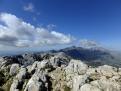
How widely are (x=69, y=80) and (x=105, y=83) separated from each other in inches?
2099

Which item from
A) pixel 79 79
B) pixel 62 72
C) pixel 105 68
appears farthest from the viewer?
pixel 62 72

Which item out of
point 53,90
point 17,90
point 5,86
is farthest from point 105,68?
point 5,86

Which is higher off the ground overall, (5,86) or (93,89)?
(93,89)

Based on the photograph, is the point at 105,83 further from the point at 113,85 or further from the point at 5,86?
the point at 5,86

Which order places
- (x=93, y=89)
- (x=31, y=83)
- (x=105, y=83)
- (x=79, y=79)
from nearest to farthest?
1. (x=93, y=89)
2. (x=105, y=83)
3. (x=79, y=79)
4. (x=31, y=83)

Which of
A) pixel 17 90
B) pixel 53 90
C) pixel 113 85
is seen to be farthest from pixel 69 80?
pixel 113 85

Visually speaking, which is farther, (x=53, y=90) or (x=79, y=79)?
(x=53, y=90)

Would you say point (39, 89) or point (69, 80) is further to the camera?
point (69, 80)

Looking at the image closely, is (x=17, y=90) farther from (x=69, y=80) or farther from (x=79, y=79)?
(x=79, y=79)

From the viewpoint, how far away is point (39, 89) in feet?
450

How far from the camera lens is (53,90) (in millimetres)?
146250

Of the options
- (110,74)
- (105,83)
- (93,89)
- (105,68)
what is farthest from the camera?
(105,68)

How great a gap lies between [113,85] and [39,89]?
56194 mm

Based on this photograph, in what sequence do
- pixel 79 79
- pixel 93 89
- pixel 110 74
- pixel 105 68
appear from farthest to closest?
pixel 105 68 < pixel 110 74 < pixel 79 79 < pixel 93 89
